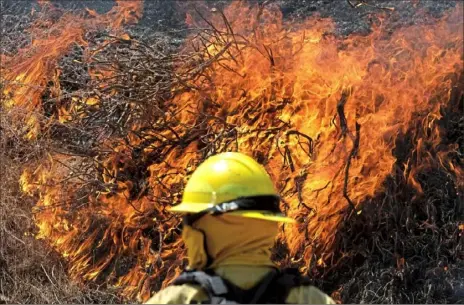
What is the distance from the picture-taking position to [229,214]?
7.63 ft

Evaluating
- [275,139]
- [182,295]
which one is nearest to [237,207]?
[182,295]

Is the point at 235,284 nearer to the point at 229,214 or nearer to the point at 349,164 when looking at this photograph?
the point at 229,214

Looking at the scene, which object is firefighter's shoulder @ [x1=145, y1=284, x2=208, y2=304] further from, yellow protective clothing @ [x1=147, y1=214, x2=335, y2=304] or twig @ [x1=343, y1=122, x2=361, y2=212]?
twig @ [x1=343, y1=122, x2=361, y2=212]

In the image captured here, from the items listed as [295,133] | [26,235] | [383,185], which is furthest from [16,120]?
[383,185]

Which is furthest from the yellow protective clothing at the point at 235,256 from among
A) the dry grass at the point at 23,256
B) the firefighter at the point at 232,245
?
the dry grass at the point at 23,256

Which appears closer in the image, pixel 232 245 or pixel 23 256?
pixel 232 245

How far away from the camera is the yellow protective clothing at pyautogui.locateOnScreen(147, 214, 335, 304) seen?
90.8 inches

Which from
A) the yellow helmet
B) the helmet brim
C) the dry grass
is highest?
the yellow helmet

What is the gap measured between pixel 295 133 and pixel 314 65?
61 centimetres

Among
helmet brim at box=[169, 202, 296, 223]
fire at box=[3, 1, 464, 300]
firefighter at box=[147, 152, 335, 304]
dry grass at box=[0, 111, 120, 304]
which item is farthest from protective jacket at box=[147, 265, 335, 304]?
dry grass at box=[0, 111, 120, 304]

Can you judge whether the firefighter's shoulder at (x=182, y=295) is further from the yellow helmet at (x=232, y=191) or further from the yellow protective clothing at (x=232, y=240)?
the yellow helmet at (x=232, y=191)

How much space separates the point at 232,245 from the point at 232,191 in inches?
6.2

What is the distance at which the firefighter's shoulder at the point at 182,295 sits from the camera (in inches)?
90.2

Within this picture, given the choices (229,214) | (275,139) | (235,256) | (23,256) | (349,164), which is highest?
(229,214)
